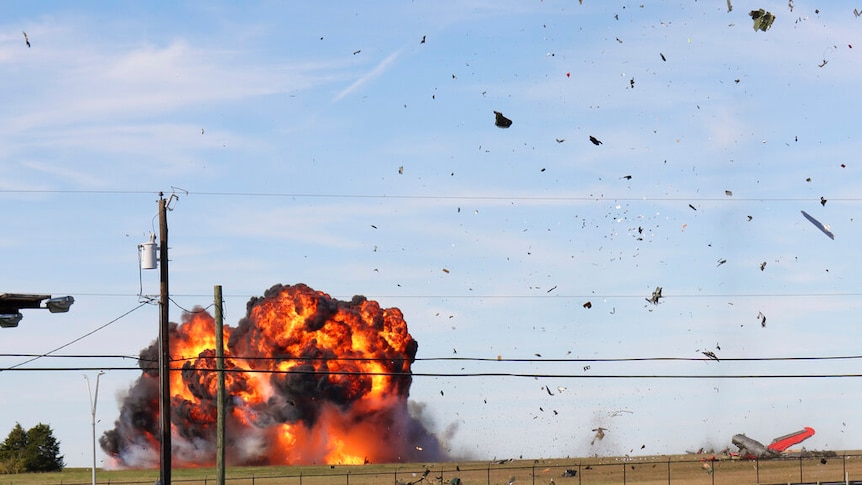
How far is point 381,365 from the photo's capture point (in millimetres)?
85375

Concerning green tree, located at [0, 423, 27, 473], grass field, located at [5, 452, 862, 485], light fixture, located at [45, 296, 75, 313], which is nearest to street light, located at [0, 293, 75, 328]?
light fixture, located at [45, 296, 75, 313]

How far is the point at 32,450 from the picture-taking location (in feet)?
342

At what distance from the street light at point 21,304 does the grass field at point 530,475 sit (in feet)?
130

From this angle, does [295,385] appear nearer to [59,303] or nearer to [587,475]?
[587,475]

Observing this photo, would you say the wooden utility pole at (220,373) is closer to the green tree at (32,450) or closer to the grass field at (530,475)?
the grass field at (530,475)

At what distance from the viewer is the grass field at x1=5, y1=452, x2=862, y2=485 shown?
69.2 m

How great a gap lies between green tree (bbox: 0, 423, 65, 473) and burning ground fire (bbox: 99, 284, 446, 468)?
36.4 ft

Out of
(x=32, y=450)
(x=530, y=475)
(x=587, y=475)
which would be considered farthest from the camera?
(x=32, y=450)

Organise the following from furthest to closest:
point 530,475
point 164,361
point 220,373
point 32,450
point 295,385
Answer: point 32,450, point 295,385, point 530,475, point 220,373, point 164,361

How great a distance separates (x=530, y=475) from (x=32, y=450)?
4992cm

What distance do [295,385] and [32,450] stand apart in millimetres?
32412

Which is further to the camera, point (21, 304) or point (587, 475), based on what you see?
point (587, 475)

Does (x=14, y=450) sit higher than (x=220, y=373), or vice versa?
(x=220, y=373)

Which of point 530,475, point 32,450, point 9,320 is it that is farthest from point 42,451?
point 9,320
